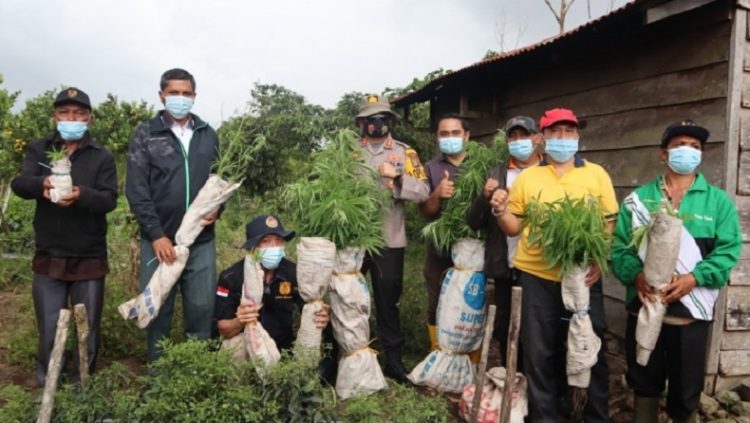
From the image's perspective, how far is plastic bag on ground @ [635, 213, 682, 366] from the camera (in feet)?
9.81

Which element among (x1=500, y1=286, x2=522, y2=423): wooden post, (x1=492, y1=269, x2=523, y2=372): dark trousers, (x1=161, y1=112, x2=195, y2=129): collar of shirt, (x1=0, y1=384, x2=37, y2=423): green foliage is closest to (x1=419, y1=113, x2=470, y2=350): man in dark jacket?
(x1=492, y1=269, x2=523, y2=372): dark trousers

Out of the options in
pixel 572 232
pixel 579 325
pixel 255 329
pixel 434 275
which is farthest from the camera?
pixel 434 275

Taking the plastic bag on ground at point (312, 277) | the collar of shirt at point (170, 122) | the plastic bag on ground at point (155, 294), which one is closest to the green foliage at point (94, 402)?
the plastic bag on ground at point (155, 294)

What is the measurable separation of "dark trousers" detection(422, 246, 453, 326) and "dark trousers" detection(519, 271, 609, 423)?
3.61 ft

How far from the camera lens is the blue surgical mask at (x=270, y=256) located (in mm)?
3717

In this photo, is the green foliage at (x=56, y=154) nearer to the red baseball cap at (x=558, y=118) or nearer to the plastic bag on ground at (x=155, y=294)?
the plastic bag on ground at (x=155, y=294)

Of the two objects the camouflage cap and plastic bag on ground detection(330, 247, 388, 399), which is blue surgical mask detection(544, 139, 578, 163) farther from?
plastic bag on ground detection(330, 247, 388, 399)

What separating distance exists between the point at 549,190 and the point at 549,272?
0.52m

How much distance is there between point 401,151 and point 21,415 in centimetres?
298

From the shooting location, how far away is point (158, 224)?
3.65 meters

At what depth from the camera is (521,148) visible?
3.79 metres

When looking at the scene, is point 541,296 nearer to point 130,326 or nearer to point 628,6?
point 628,6

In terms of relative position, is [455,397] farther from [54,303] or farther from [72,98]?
[72,98]

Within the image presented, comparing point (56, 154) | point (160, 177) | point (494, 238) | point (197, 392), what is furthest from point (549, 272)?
point (56, 154)
